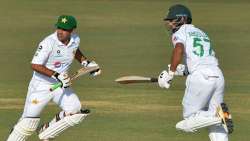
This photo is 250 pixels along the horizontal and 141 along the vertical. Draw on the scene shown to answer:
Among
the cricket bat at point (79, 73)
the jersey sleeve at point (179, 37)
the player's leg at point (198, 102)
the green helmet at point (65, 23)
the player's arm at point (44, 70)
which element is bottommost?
the player's leg at point (198, 102)

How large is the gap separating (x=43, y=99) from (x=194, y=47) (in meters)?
1.84

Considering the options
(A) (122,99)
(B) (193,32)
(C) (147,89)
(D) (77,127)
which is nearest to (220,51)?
(C) (147,89)

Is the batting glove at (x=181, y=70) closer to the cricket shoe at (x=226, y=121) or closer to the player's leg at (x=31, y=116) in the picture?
the cricket shoe at (x=226, y=121)

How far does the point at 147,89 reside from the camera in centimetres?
1547

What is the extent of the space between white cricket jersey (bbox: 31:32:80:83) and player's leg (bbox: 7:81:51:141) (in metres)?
0.20

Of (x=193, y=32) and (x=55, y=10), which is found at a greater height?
(x=193, y=32)

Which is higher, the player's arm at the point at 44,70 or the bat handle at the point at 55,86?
the player's arm at the point at 44,70

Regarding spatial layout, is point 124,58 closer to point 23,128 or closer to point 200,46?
point 23,128

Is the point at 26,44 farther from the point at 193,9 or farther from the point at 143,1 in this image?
the point at 143,1

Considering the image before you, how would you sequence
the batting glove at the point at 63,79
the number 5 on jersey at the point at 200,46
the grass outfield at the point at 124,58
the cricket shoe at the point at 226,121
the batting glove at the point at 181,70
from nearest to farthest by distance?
1. the cricket shoe at the point at 226,121
2. the number 5 on jersey at the point at 200,46
3. the batting glove at the point at 63,79
4. the batting glove at the point at 181,70
5. the grass outfield at the point at 124,58

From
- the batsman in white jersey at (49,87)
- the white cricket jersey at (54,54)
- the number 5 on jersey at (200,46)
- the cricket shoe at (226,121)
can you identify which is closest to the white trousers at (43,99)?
the batsman in white jersey at (49,87)

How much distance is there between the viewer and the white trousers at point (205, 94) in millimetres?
8859

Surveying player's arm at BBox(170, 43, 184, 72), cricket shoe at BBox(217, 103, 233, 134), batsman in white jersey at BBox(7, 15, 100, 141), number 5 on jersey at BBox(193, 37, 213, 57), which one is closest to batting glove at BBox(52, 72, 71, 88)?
batsman in white jersey at BBox(7, 15, 100, 141)

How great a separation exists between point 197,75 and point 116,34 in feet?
59.9
